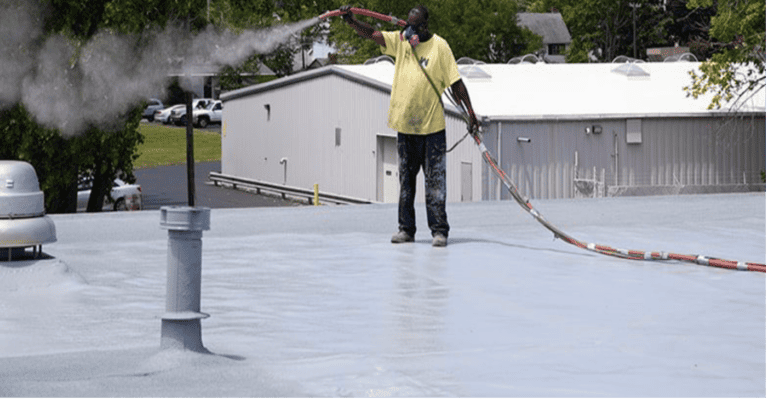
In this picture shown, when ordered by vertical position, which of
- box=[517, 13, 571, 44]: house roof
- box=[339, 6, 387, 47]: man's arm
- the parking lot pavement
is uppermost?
box=[517, 13, 571, 44]: house roof

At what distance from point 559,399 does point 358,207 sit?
8641 mm

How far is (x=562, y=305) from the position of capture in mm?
8391

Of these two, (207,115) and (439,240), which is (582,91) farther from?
(207,115)

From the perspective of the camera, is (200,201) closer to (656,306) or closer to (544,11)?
(656,306)

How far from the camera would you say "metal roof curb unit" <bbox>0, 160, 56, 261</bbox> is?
9.58 metres

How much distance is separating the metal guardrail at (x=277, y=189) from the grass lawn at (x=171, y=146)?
10130 millimetres

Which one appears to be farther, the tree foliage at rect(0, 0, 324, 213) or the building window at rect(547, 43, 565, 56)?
the building window at rect(547, 43, 565, 56)

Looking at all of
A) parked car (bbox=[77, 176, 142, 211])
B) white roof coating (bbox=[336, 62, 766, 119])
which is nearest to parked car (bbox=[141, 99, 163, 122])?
parked car (bbox=[77, 176, 142, 211])

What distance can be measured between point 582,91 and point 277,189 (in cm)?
1990

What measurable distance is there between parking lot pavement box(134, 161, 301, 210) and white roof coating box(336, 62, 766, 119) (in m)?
14.0

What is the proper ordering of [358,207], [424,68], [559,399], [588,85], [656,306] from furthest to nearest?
[588,85] → [358,207] → [424,68] → [656,306] → [559,399]

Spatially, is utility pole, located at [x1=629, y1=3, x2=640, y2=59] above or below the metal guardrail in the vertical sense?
above

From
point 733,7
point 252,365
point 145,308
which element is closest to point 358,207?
point 145,308

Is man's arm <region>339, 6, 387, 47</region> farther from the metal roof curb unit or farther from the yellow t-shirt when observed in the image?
the metal roof curb unit
